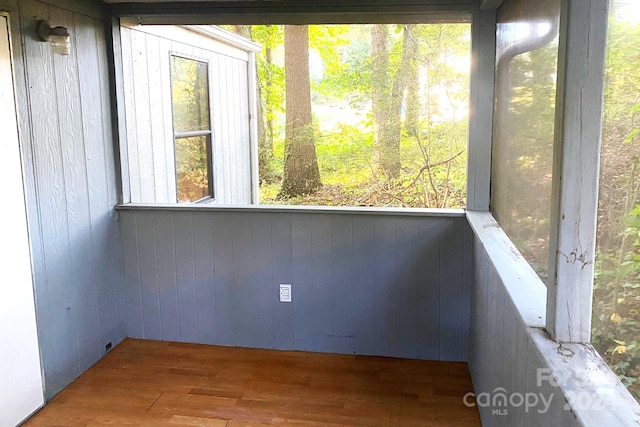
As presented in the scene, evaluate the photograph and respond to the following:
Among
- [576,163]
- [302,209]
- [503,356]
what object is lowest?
[503,356]

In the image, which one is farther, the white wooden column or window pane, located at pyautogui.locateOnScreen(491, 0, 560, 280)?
window pane, located at pyautogui.locateOnScreen(491, 0, 560, 280)

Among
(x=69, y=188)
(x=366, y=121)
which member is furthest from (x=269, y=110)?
(x=69, y=188)

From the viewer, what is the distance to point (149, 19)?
11.5 ft

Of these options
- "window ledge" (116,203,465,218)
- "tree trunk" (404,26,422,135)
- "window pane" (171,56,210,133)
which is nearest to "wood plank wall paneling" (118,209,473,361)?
"window ledge" (116,203,465,218)

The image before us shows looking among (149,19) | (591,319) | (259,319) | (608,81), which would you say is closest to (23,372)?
(259,319)

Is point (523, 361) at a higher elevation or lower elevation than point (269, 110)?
lower

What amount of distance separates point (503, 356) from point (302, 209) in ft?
5.50

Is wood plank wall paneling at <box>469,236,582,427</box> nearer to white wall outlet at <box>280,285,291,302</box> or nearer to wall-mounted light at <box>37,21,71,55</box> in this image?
white wall outlet at <box>280,285,291,302</box>

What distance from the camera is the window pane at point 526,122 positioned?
6.15 feet

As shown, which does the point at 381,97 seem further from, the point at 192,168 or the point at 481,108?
the point at 481,108

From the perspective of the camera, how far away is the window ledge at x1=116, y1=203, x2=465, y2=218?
333 centimetres

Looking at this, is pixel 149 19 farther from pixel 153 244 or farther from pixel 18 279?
pixel 18 279

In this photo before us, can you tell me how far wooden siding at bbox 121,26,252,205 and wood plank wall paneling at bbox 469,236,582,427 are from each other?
7.87 feet

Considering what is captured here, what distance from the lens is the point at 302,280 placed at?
353 centimetres
